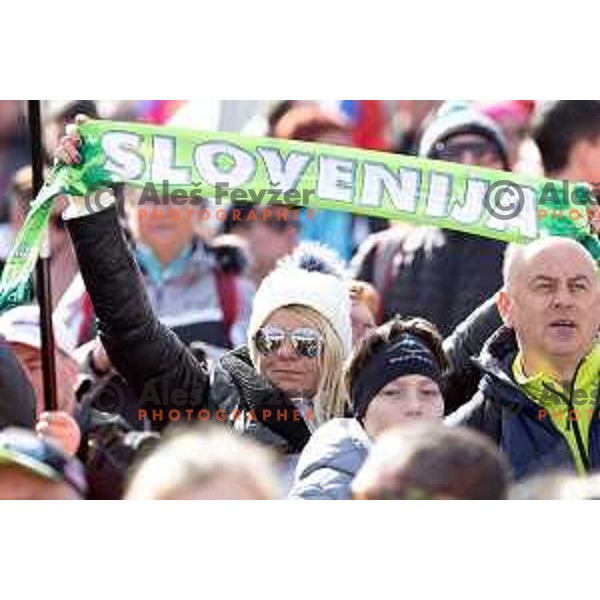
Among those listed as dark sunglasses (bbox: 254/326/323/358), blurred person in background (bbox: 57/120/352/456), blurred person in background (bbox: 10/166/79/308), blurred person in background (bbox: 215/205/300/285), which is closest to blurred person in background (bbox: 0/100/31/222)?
blurred person in background (bbox: 10/166/79/308)

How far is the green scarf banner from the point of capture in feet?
20.5

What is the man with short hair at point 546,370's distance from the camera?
5.99 meters

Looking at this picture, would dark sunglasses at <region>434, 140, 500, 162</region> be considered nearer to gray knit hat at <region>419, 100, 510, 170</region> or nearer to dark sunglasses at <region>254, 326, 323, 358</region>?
gray knit hat at <region>419, 100, 510, 170</region>

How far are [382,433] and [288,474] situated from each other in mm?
304

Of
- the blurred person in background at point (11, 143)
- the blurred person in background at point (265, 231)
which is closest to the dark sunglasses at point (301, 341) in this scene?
the blurred person in background at point (265, 231)

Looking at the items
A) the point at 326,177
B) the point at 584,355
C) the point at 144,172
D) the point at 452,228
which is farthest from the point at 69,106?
the point at 584,355

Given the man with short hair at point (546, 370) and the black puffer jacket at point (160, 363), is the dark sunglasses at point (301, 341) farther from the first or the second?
the man with short hair at point (546, 370)

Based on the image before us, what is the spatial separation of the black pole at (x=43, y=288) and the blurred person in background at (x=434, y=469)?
59.2 inches

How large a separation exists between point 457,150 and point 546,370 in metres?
0.72

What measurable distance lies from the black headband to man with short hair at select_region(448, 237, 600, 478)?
162 millimetres

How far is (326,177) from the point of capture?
6301 mm

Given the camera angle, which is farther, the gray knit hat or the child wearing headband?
the gray knit hat
